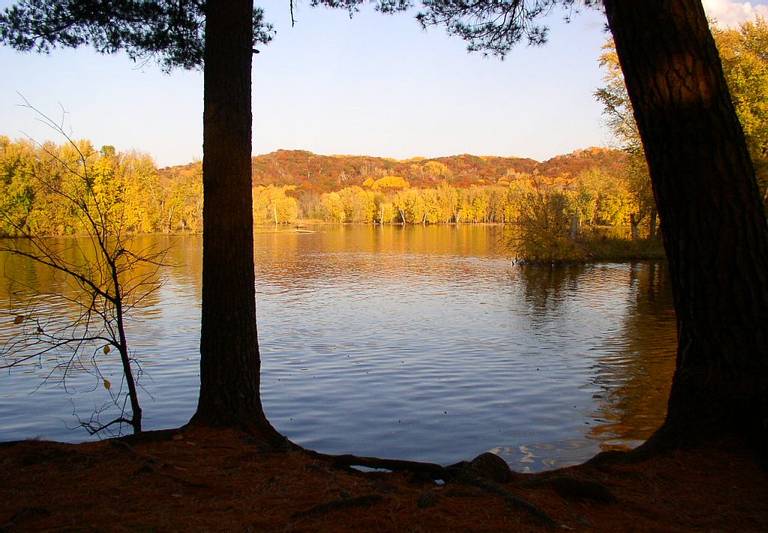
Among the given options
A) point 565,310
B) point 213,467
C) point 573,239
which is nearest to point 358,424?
point 213,467

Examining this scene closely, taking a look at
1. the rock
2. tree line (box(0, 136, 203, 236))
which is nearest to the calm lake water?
the rock

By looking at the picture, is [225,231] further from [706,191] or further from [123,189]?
[123,189]

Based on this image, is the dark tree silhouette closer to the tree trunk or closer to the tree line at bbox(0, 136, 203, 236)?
the tree trunk

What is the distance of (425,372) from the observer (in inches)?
434

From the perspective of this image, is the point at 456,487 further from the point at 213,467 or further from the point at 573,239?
the point at 573,239

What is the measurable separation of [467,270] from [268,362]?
19.5 meters

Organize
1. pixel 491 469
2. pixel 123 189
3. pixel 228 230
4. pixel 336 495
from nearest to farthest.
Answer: pixel 336 495
pixel 491 469
pixel 228 230
pixel 123 189

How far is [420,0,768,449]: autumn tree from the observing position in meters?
3.70

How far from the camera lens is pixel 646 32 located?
3.74 metres

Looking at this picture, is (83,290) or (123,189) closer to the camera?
(83,290)

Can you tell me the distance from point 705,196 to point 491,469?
2.14 meters

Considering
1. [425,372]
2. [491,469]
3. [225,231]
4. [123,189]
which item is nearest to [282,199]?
[123,189]

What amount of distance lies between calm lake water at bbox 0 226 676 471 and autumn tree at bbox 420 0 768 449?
2971 mm

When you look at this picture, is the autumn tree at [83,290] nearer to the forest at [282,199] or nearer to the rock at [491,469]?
the forest at [282,199]
